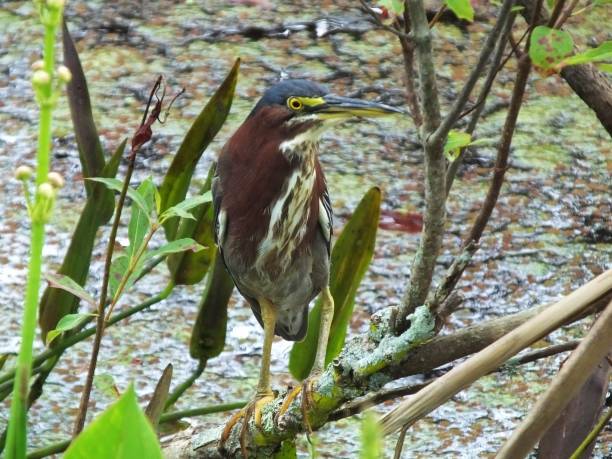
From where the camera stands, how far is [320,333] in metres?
2.01

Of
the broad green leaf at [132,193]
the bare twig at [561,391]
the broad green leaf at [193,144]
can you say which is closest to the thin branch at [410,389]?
the broad green leaf at [132,193]

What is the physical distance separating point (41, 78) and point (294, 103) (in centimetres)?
113

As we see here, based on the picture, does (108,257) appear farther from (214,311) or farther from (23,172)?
(23,172)

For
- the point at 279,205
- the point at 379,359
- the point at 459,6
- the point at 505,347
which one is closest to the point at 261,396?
the point at 279,205

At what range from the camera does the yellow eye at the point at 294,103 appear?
1.85 m

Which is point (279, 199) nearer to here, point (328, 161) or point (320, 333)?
point (320, 333)

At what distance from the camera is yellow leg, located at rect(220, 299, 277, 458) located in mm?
1811

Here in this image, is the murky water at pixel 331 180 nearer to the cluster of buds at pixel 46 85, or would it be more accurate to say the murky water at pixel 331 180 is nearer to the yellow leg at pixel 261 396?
the yellow leg at pixel 261 396

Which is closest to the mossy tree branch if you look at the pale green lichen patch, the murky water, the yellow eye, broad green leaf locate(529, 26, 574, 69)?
the pale green lichen patch

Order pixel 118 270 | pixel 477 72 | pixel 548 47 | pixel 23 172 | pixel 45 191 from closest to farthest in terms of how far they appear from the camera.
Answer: pixel 45 191, pixel 23 172, pixel 477 72, pixel 548 47, pixel 118 270

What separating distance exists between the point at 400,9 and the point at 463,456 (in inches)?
41.1

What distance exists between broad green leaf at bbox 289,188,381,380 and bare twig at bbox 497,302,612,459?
1025 millimetres

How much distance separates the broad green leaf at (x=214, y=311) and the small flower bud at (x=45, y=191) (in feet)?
4.09

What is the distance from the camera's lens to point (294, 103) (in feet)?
6.07
